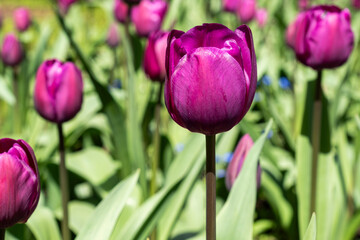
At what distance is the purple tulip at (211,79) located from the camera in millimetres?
692

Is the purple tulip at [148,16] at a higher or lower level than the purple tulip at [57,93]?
lower

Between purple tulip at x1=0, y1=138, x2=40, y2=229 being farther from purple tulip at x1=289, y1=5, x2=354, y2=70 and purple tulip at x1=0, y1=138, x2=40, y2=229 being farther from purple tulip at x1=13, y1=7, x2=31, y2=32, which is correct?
purple tulip at x1=13, y1=7, x2=31, y2=32

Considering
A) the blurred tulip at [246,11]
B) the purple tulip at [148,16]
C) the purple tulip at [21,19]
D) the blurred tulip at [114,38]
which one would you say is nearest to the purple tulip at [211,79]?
the purple tulip at [148,16]

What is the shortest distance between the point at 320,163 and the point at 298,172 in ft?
0.29

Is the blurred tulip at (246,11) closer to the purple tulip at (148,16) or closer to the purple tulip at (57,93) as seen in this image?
the purple tulip at (148,16)

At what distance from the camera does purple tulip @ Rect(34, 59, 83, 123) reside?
1.19 metres

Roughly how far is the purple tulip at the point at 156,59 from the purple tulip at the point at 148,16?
493 millimetres

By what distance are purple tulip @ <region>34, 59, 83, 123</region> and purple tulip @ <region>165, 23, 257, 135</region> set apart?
526 mm

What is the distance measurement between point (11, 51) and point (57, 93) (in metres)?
1.17

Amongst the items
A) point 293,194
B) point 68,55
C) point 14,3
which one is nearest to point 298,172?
point 293,194

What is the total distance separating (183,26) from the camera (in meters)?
2.06

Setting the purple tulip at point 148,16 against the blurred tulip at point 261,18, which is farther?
the blurred tulip at point 261,18

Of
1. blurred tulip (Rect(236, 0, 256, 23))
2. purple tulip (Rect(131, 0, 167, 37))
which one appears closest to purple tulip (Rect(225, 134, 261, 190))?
purple tulip (Rect(131, 0, 167, 37))

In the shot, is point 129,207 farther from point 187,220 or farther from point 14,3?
point 14,3
